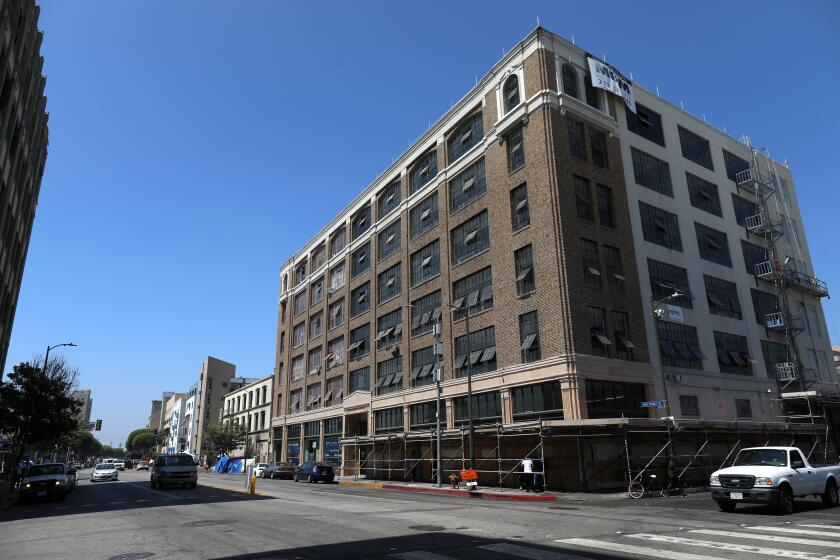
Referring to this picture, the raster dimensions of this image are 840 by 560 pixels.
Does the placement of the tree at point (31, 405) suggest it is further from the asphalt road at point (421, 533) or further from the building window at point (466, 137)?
the building window at point (466, 137)

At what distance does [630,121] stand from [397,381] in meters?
26.5

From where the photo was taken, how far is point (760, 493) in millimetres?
15648

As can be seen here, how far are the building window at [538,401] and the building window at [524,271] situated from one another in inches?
222

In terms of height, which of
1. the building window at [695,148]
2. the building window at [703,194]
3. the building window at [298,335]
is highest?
the building window at [695,148]

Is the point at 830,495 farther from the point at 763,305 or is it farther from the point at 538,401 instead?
the point at 763,305

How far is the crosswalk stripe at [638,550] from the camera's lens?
889cm

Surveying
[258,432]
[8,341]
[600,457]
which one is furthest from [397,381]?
[258,432]

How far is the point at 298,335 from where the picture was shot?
68.2 meters

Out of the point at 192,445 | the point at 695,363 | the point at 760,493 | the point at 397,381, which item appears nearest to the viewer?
the point at 760,493

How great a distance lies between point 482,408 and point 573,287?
10047 mm

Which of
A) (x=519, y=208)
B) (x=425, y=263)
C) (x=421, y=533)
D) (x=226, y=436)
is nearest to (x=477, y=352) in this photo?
(x=519, y=208)

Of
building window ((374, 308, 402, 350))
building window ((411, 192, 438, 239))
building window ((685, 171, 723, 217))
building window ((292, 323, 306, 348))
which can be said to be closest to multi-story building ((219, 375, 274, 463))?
building window ((292, 323, 306, 348))

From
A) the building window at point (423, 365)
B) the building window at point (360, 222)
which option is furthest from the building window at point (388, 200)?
the building window at point (423, 365)

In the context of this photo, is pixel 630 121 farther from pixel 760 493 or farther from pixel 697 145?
pixel 760 493
